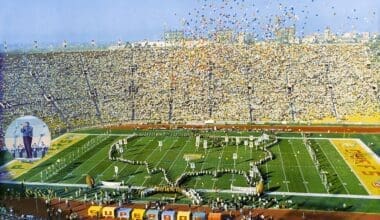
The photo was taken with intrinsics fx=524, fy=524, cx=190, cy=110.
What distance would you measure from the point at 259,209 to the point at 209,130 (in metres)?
24.9

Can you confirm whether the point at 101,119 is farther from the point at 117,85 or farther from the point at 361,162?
the point at 361,162

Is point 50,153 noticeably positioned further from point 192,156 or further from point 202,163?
point 202,163

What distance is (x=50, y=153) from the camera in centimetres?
4919

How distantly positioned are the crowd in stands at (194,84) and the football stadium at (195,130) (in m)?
0.23

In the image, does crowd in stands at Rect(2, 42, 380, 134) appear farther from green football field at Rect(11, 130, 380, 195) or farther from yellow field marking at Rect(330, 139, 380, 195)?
yellow field marking at Rect(330, 139, 380, 195)

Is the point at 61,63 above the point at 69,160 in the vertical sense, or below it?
above

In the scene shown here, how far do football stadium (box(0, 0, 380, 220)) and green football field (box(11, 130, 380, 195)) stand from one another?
0.55 ft

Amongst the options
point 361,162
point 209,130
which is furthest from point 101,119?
point 361,162

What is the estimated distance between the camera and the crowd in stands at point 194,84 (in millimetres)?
64250

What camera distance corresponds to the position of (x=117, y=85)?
2808 inches

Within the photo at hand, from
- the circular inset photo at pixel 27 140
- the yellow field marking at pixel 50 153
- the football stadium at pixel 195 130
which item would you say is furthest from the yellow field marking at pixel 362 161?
the yellow field marking at pixel 50 153

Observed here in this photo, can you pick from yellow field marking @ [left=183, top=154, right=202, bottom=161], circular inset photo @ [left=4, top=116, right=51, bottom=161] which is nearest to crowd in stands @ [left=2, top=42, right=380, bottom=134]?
circular inset photo @ [left=4, top=116, right=51, bottom=161]

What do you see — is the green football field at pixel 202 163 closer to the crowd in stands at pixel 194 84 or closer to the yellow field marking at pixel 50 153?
the yellow field marking at pixel 50 153

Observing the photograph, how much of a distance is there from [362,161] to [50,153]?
28.3 m
